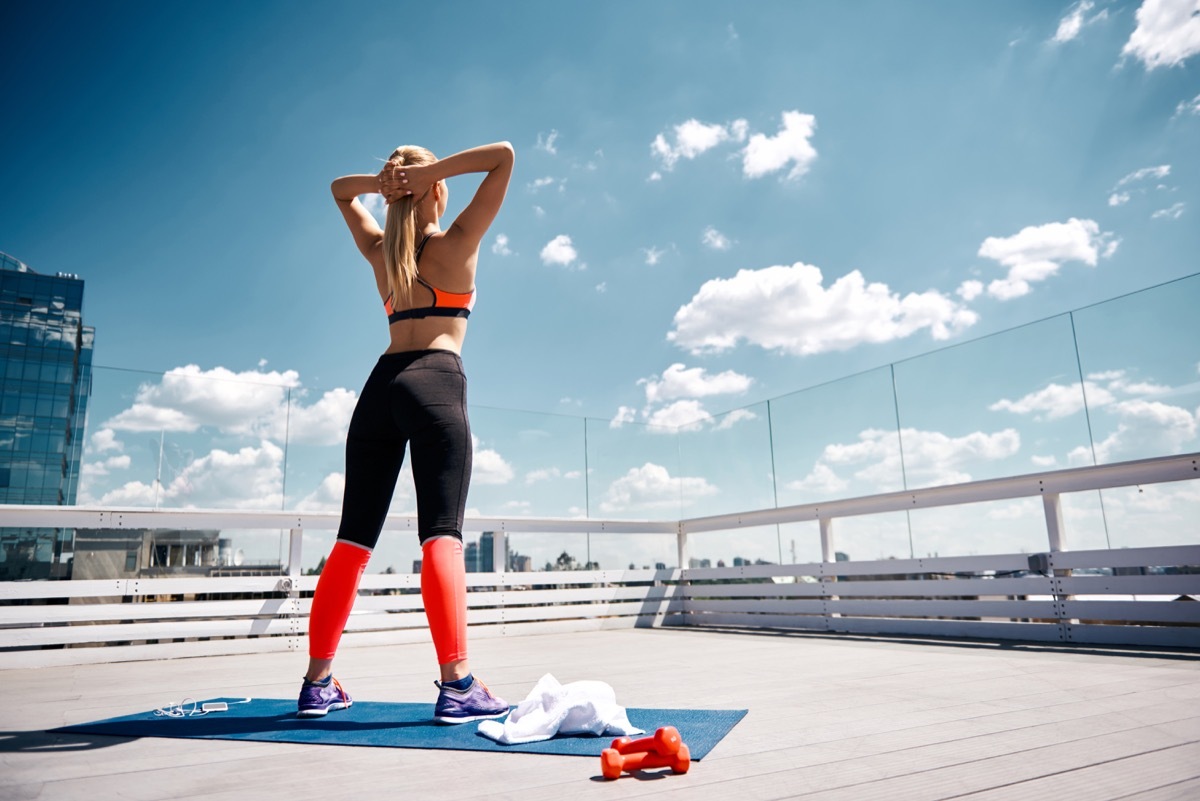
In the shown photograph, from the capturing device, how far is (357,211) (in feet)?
8.32

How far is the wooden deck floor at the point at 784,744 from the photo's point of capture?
51.3 inches

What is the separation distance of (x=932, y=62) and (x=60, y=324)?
81.0 m

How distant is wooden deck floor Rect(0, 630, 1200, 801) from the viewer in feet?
4.28

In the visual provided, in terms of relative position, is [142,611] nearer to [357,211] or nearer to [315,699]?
[315,699]

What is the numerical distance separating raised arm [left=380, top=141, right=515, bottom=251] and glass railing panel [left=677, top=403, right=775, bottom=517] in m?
5.12

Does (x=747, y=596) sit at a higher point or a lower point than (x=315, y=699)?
lower

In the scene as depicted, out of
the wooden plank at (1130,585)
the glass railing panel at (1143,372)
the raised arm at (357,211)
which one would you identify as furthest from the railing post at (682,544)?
the raised arm at (357,211)

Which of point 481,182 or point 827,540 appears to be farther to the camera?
point 827,540

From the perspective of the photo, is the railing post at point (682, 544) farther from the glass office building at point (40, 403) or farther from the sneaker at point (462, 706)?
the sneaker at point (462, 706)

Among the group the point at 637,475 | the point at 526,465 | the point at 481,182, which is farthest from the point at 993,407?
the point at 481,182

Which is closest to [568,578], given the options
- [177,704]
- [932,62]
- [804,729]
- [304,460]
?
[304,460]

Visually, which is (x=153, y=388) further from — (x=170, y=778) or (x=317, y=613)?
(x=170, y=778)

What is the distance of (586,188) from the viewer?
11.6 metres

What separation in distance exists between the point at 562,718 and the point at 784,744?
1.88ft
